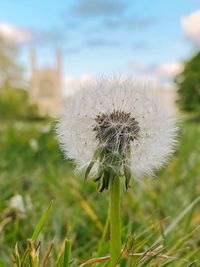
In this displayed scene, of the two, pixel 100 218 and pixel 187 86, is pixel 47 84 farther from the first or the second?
pixel 100 218

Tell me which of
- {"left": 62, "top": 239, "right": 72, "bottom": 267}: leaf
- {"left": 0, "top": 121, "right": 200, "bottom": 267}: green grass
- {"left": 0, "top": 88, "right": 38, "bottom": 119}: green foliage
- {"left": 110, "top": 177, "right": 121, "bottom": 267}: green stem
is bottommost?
{"left": 0, "top": 88, "right": 38, "bottom": 119}: green foliage

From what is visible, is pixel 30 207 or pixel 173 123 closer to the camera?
pixel 173 123

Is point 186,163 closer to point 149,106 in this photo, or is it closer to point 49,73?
point 149,106

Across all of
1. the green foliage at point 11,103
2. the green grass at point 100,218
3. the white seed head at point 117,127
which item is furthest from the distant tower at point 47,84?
the white seed head at point 117,127

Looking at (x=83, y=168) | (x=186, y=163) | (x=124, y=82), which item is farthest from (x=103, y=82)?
(x=186, y=163)

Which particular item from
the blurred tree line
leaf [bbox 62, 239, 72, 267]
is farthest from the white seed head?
the blurred tree line

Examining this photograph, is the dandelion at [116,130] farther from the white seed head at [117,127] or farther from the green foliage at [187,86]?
the green foliage at [187,86]

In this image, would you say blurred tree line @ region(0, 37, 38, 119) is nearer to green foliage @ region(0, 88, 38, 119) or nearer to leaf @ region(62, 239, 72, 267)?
green foliage @ region(0, 88, 38, 119)
